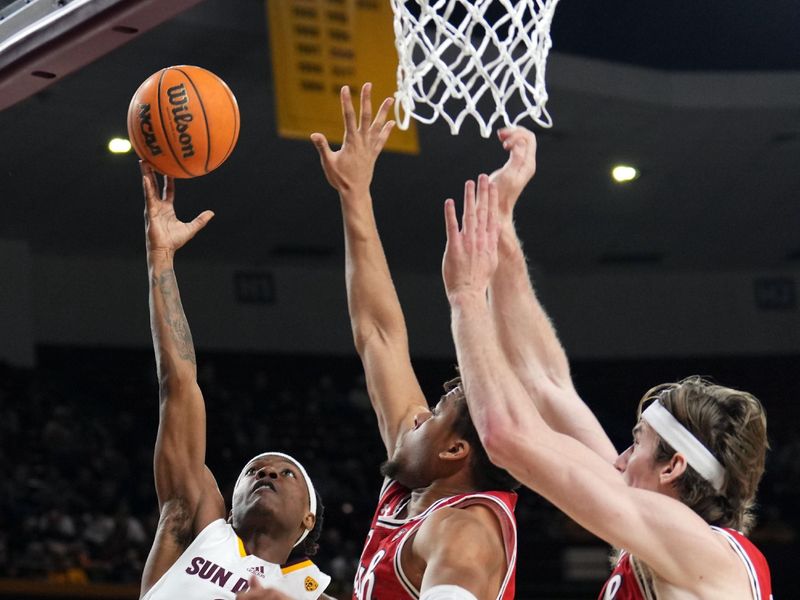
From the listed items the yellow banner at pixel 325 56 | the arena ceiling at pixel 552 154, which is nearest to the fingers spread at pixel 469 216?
the yellow banner at pixel 325 56

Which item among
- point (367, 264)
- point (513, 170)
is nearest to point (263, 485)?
point (367, 264)

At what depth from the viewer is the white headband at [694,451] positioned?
7.47 ft

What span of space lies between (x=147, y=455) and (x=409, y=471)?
9.09m

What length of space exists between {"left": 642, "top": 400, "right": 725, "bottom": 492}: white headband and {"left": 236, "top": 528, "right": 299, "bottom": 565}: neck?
5.10 feet

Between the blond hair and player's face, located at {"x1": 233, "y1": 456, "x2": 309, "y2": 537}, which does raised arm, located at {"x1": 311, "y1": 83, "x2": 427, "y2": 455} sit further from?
the blond hair

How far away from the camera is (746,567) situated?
85.6 inches

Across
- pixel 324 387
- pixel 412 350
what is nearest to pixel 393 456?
pixel 324 387

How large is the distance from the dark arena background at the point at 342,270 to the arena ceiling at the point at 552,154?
3 cm

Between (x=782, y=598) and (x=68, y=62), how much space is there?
352 inches

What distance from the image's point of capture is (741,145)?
38.7ft

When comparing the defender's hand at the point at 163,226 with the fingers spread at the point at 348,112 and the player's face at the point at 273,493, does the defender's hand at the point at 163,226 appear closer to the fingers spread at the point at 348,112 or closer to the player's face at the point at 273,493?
the fingers spread at the point at 348,112

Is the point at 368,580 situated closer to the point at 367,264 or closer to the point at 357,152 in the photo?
the point at 367,264

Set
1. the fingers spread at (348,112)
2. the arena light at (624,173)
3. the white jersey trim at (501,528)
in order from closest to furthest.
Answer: the white jersey trim at (501,528)
the fingers spread at (348,112)
the arena light at (624,173)

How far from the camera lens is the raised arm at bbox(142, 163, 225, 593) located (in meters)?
3.55
